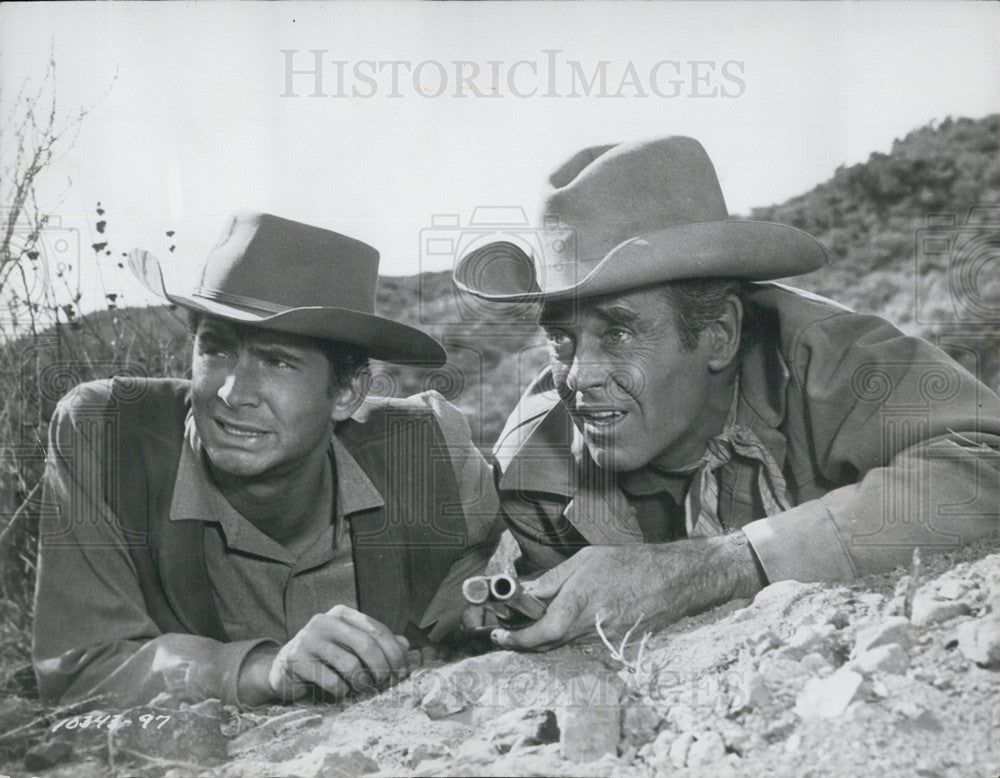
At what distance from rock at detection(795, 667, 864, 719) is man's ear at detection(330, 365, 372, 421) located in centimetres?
167

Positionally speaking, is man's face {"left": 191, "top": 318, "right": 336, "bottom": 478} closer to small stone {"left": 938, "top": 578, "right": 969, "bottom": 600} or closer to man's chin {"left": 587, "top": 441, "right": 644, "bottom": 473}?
man's chin {"left": 587, "top": 441, "right": 644, "bottom": 473}

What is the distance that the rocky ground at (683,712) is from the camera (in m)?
3.29

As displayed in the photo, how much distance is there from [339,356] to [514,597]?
95 cm

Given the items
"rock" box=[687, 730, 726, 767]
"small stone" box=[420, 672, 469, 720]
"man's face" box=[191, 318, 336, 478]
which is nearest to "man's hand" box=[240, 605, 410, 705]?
"small stone" box=[420, 672, 469, 720]

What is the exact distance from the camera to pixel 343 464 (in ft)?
13.5

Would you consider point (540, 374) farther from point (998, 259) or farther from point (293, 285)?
point (998, 259)

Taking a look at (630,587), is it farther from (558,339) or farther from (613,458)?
(558,339)

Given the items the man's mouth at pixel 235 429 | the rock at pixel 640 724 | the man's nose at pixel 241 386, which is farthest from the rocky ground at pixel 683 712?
the man's nose at pixel 241 386

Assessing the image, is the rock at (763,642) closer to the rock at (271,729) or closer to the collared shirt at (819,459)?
the collared shirt at (819,459)

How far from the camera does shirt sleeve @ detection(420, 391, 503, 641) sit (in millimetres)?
4148

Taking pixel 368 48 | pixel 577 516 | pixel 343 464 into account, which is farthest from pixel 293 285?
pixel 577 516

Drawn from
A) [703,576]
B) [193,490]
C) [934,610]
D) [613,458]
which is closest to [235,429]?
[193,490]

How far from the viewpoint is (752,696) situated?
3.40 m

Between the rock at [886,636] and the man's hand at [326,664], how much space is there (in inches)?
54.4
